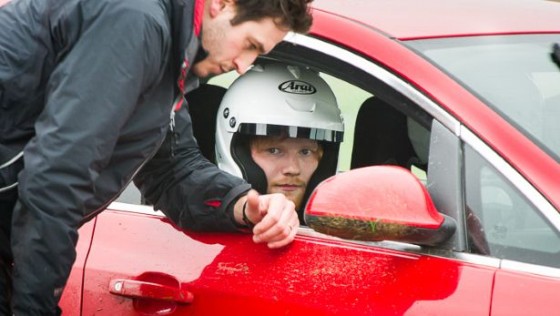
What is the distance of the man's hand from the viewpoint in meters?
3.44

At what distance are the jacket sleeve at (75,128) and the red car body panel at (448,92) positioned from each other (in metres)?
0.61

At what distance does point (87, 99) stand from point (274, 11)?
1.84 ft

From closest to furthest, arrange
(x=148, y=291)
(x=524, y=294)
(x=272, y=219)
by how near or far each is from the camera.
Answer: (x=524, y=294) → (x=272, y=219) → (x=148, y=291)

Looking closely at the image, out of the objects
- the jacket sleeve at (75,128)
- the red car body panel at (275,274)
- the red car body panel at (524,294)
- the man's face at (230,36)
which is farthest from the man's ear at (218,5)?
the red car body panel at (524,294)

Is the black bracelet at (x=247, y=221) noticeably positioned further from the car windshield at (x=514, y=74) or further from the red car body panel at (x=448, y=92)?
the car windshield at (x=514, y=74)

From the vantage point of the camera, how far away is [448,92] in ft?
10.9

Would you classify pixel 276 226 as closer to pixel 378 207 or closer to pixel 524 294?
pixel 378 207

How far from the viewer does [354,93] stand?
4.04m

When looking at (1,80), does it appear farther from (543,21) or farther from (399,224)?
(543,21)

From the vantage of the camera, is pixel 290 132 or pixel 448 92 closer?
pixel 448 92

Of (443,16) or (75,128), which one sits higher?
(443,16)

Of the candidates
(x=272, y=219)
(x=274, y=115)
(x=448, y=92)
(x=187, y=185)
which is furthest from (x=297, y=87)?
(x=448, y=92)

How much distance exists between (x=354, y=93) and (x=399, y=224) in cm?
108

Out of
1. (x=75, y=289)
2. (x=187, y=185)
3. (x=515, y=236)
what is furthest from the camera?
(x=187, y=185)
